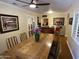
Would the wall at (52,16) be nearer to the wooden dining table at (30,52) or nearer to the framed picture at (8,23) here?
the framed picture at (8,23)

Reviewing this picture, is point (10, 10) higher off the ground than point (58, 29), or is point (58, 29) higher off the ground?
point (10, 10)

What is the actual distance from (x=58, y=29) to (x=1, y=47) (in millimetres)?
5824

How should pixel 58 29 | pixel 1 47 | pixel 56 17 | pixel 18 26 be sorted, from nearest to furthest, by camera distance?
pixel 1 47 → pixel 18 26 → pixel 58 29 → pixel 56 17

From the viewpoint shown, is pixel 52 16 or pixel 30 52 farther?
pixel 52 16

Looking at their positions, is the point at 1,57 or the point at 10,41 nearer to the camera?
the point at 1,57

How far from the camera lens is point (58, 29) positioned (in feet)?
25.5

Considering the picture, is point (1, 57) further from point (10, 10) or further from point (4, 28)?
point (10, 10)

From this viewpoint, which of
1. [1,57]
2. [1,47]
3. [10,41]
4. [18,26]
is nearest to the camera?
[1,57]

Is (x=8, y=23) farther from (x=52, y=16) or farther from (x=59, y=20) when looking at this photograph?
(x=59, y=20)

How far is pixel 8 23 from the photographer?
142 inches

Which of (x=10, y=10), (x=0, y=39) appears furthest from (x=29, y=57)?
(x=10, y=10)

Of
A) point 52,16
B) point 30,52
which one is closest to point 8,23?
point 30,52

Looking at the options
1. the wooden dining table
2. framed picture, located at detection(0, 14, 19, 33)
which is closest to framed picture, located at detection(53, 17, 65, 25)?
framed picture, located at detection(0, 14, 19, 33)

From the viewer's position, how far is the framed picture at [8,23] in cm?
323
